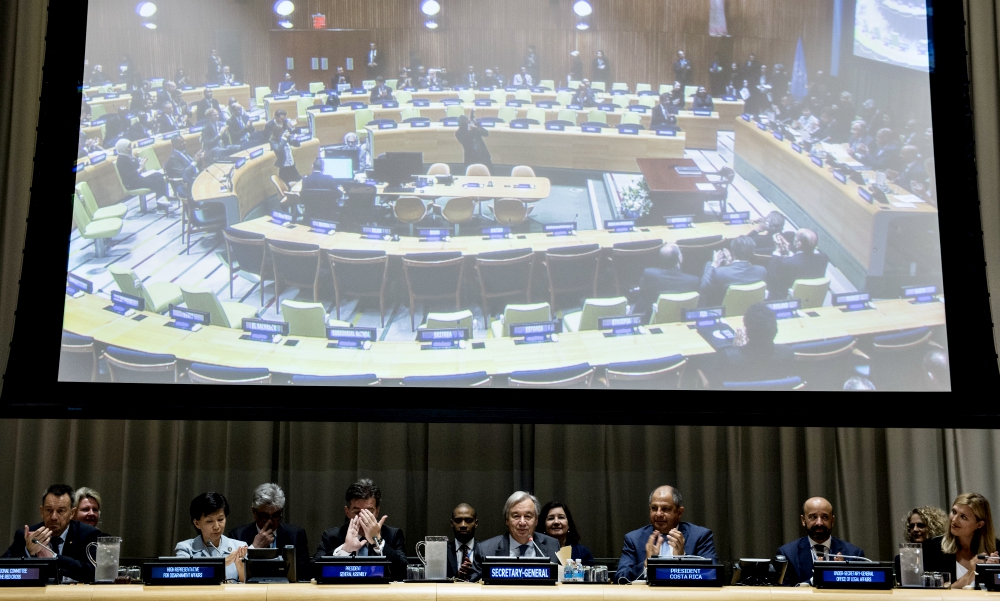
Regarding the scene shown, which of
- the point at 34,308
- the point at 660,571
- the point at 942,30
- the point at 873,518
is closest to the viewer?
the point at 660,571

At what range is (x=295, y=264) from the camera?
4867 mm

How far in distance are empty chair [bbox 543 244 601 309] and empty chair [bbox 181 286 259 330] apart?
1.43 metres

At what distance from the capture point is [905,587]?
11.3 feet

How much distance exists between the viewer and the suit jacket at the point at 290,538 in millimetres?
4821

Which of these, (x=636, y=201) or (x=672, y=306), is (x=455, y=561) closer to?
(x=672, y=306)

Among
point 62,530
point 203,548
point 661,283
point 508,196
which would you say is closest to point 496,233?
point 508,196

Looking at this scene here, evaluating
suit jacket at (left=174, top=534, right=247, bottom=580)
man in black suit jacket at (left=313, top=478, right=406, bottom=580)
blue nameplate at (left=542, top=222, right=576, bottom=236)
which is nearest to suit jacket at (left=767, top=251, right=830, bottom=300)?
blue nameplate at (left=542, top=222, right=576, bottom=236)

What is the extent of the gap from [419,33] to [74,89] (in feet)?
5.55

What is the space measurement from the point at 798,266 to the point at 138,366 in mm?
3193

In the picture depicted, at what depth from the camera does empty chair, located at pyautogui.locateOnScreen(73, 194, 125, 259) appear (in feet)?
15.8

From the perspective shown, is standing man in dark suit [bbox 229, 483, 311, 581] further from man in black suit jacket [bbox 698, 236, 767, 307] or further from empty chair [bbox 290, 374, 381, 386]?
man in black suit jacket [bbox 698, 236, 767, 307]

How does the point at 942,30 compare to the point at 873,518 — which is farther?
the point at 873,518

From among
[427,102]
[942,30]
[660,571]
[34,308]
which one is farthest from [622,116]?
[34,308]

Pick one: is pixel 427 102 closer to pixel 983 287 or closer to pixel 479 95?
pixel 479 95
